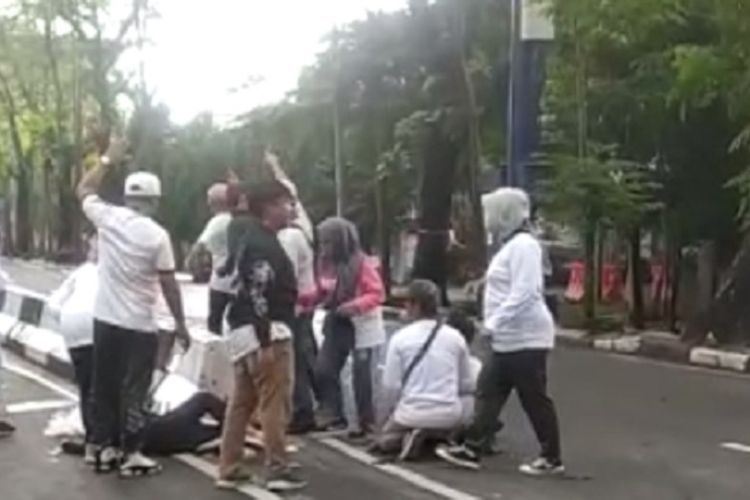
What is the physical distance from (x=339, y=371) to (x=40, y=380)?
5047 mm

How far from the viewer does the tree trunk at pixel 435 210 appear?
32.0 m

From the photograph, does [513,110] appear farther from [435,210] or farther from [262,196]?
[262,196]

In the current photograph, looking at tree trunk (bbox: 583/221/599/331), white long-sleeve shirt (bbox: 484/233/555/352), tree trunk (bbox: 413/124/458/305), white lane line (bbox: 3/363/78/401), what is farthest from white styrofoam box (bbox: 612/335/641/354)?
white long-sleeve shirt (bbox: 484/233/555/352)

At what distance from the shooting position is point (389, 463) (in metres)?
11.0

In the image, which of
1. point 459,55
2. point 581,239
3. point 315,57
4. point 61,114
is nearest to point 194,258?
point 581,239

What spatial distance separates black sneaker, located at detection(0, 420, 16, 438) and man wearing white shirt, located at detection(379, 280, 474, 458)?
10.1 feet

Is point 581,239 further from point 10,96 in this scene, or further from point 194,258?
point 10,96

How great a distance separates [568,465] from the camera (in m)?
11.3

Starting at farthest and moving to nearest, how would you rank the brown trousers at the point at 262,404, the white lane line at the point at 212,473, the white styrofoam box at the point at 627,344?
the white styrofoam box at the point at 627,344
the brown trousers at the point at 262,404
the white lane line at the point at 212,473

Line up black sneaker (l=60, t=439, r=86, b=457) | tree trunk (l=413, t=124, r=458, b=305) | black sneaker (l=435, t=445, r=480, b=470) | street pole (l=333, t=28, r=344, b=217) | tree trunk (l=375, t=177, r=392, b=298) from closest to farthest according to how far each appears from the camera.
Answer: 1. black sneaker (l=435, t=445, r=480, b=470)
2. black sneaker (l=60, t=439, r=86, b=457)
3. street pole (l=333, t=28, r=344, b=217)
4. tree trunk (l=413, t=124, r=458, b=305)
5. tree trunk (l=375, t=177, r=392, b=298)

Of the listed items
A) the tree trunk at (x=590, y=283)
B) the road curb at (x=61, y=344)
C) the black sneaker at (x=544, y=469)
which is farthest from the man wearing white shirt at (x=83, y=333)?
the tree trunk at (x=590, y=283)

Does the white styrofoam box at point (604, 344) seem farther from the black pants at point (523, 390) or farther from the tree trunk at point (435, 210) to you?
the black pants at point (523, 390)

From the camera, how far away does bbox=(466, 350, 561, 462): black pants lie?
10.6m

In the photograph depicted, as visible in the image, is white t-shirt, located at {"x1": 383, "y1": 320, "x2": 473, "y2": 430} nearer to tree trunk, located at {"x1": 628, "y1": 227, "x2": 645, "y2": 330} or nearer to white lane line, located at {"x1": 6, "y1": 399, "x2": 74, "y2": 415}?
white lane line, located at {"x1": 6, "y1": 399, "x2": 74, "y2": 415}
